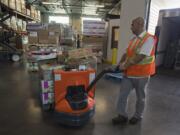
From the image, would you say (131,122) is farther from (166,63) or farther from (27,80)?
(166,63)

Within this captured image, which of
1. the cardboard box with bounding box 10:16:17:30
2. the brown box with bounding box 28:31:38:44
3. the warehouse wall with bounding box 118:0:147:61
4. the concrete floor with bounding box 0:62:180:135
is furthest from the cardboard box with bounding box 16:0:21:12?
the warehouse wall with bounding box 118:0:147:61

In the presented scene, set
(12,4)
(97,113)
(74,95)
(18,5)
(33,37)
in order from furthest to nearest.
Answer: (18,5), (12,4), (33,37), (97,113), (74,95)

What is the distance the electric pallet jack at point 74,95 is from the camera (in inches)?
92.4

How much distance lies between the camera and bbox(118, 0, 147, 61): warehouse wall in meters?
4.62

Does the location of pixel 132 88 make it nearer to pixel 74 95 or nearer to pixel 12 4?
pixel 74 95

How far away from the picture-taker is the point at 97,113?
2945mm

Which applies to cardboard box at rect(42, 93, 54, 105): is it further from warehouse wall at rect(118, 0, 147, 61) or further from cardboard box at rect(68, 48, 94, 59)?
warehouse wall at rect(118, 0, 147, 61)

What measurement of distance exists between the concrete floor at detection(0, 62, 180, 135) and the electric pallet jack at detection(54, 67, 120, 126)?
17 centimetres

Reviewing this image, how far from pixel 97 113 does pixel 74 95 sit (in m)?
0.76

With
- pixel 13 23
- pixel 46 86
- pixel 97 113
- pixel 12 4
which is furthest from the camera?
pixel 13 23

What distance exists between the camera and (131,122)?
262 cm

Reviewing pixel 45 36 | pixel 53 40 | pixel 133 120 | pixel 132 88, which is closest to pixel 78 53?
pixel 132 88

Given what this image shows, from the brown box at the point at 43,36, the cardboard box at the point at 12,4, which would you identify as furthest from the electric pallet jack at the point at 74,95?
the cardboard box at the point at 12,4

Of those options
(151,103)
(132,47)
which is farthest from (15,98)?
(151,103)
